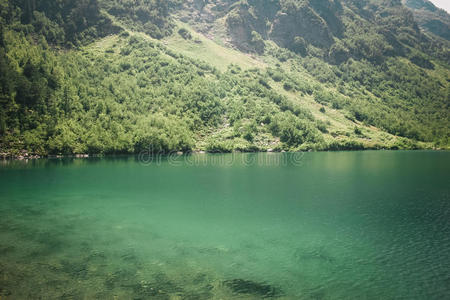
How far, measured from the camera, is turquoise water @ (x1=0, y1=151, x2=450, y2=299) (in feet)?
72.2

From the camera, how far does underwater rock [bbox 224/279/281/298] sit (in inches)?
832

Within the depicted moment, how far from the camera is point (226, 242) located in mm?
32031

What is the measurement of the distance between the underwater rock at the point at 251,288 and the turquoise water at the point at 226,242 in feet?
0.23

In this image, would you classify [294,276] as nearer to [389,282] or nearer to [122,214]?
[389,282]

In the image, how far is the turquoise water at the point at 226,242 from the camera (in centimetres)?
2200

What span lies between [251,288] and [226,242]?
1026cm

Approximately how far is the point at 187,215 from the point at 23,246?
19.2 meters

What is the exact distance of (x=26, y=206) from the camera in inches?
1858

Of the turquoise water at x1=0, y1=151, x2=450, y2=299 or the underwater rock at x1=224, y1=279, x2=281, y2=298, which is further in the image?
the turquoise water at x1=0, y1=151, x2=450, y2=299

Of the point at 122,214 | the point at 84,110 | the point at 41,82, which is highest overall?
the point at 41,82

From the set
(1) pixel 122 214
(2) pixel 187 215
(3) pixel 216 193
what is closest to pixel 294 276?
(2) pixel 187 215

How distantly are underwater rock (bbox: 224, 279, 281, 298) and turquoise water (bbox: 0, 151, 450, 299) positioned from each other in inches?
2.8

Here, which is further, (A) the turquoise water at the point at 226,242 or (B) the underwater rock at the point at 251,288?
(A) the turquoise water at the point at 226,242

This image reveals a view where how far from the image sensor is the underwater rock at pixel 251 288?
21.1m
